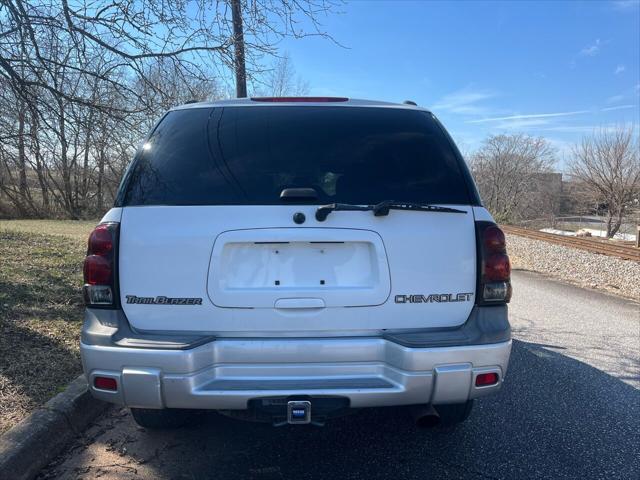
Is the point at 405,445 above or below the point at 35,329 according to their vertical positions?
below

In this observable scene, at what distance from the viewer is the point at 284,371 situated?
229cm

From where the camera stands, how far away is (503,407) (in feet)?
11.9

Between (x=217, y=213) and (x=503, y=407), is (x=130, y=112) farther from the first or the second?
(x=503, y=407)

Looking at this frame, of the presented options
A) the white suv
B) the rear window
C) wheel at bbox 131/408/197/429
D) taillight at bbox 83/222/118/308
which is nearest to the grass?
wheel at bbox 131/408/197/429

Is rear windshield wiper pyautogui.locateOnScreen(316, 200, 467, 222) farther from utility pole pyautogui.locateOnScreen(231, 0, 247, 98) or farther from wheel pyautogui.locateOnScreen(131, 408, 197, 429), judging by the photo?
utility pole pyautogui.locateOnScreen(231, 0, 247, 98)

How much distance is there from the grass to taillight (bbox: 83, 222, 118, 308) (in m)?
1.18

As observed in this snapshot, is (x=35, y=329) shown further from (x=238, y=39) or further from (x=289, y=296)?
(x=238, y=39)

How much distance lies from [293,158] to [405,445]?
1886 millimetres

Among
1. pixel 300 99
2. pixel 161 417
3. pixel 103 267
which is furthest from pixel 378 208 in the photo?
pixel 161 417

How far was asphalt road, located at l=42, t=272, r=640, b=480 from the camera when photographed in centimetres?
273

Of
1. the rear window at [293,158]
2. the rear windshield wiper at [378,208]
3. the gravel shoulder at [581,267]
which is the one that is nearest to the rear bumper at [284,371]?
the rear windshield wiper at [378,208]

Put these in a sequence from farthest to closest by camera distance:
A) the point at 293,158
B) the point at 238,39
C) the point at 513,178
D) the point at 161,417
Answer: the point at 513,178 < the point at 238,39 < the point at 161,417 < the point at 293,158

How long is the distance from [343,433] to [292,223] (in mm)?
1614

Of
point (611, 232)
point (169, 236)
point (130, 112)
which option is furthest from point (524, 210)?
point (169, 236)
